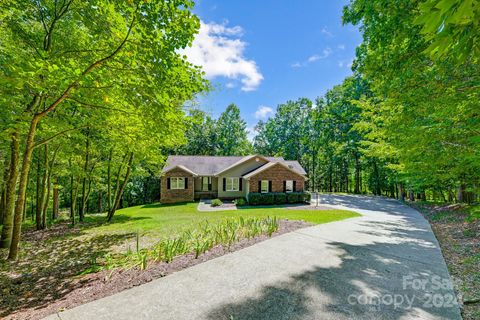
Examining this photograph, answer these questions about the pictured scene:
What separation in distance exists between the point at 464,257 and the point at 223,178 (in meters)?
19.7

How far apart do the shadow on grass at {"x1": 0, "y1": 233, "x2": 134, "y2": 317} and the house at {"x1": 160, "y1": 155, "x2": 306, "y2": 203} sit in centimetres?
1268

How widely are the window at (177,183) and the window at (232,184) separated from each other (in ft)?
Answer: 15.7

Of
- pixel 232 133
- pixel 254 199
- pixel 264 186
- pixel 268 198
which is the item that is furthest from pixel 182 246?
pixel 232 133

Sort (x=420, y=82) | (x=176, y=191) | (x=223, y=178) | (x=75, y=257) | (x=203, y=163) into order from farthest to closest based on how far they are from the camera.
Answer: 1. (x=203, y=163)
2. (x=223, y=178)
3. (x=176, y=191)
4. (x=75, y=257)
5. (x=420, y=82)

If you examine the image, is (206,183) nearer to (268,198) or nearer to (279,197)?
(268,198)

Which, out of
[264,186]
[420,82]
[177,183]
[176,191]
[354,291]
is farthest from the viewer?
[177,183]

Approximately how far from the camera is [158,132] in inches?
246

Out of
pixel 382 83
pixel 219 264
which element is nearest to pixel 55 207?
pixel 219 264

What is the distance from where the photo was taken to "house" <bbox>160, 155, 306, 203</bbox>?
21188 millimetres

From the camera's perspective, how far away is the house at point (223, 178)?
21.2m

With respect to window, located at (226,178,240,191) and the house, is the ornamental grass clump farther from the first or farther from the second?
window, located at (226,178,240,191)

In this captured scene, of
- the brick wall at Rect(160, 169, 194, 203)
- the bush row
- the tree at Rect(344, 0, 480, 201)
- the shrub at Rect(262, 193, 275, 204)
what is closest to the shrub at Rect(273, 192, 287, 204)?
the bush row

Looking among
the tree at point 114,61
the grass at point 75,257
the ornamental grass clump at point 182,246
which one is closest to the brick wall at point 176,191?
the grass at point 75,257

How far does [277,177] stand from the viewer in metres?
21.3
